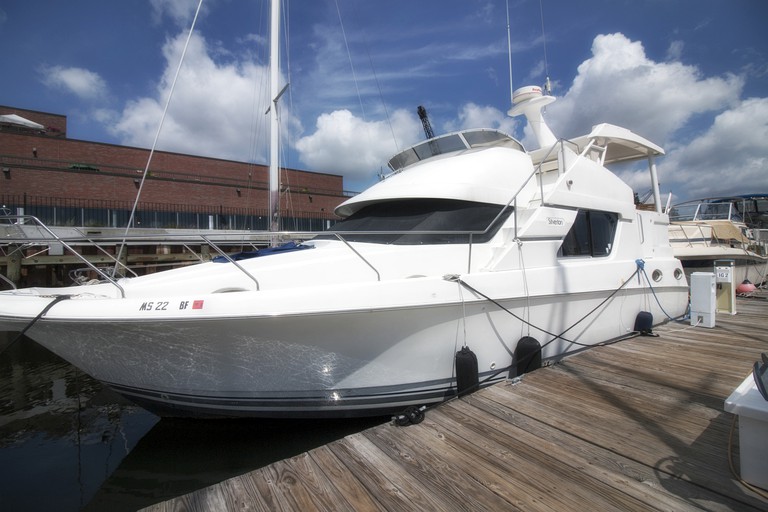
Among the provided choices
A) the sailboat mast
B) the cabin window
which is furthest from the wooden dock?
the sailboat mast

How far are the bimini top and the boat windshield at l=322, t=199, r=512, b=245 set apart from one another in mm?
1597

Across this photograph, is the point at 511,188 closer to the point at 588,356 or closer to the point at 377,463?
the point at 588,356

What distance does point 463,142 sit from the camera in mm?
5730

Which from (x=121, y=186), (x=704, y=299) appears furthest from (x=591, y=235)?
(x=121, y=186)

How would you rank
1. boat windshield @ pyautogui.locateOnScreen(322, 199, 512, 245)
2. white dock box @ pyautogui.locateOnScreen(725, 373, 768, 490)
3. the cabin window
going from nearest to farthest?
white dock box @ pyautogui.locateOnScreen(725, 373, 768, 490)
boat windshield @ pyautogui.locateOnScreen(322, 199, 512, 245)
the cabin window

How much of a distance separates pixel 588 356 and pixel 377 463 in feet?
10.4

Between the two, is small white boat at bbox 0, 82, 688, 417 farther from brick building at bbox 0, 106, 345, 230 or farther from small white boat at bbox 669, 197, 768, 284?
brick building at bbox 0, 106, 345, 230

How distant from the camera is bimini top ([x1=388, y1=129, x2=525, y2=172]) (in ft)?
18.8

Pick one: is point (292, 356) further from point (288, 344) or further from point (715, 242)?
point (715, 242)

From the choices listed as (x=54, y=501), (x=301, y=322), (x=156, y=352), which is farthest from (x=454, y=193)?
(x=54, y=501)

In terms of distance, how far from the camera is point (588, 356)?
4438mm

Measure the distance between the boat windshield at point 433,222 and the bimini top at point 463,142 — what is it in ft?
5.24

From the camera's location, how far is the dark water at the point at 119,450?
10.7ft

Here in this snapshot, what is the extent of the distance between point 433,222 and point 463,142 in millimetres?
2021
